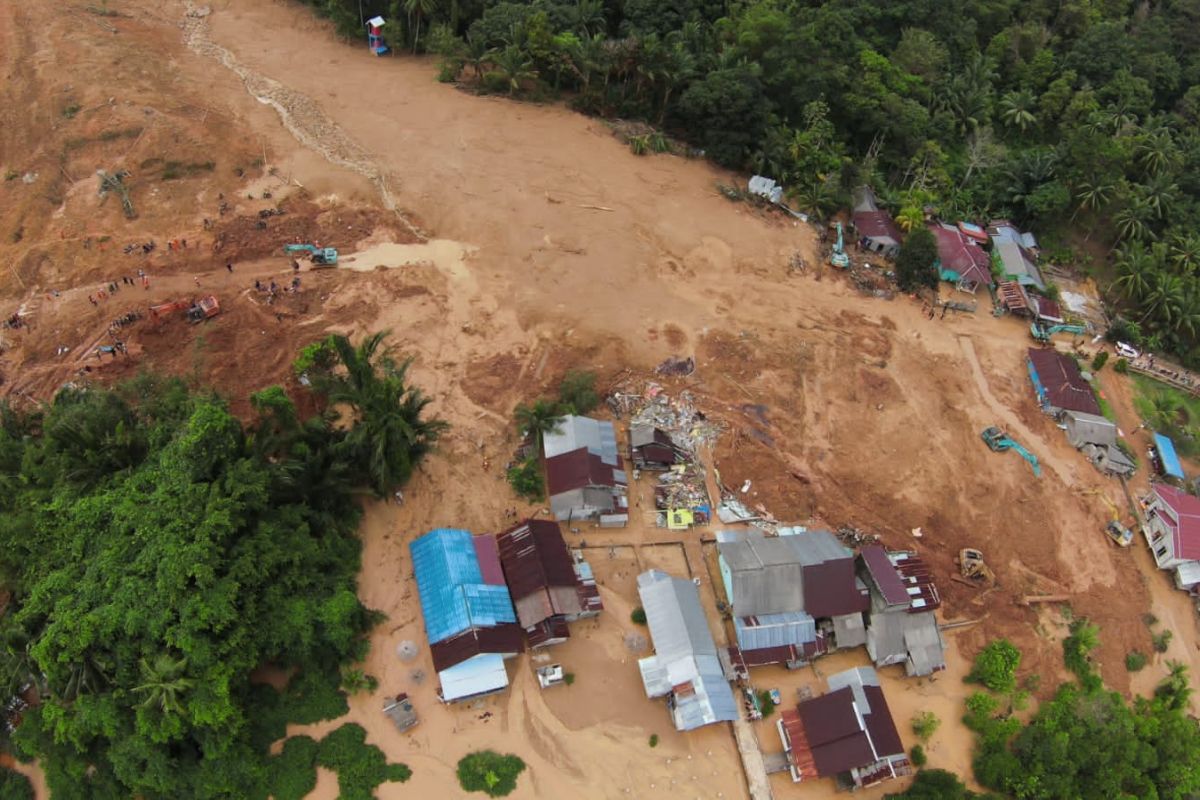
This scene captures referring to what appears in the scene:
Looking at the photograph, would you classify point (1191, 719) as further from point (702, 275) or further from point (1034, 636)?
point (702, 275)

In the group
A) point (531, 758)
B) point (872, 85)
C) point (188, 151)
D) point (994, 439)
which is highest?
point (872, 85)

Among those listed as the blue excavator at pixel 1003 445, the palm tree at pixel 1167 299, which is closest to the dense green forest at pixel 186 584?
the blue excavator at pixel 1003 445

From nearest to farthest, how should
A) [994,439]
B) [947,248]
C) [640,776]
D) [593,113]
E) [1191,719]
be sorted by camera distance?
[640,776] → [1191,719] → [994,439] → [947,248] → [593,113]

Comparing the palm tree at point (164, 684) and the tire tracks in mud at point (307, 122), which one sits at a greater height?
the tire tracks in mud at point (307, 122)

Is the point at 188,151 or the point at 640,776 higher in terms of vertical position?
the point at 188,151

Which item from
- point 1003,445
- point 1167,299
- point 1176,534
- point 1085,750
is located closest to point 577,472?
point 1085,750

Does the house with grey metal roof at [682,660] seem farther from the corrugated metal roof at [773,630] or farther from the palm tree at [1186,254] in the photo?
the palm tree at [1186,254]

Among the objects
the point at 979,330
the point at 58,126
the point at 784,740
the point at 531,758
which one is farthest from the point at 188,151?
the point at 979,330

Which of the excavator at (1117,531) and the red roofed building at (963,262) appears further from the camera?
the red roofed building at (963,262)
